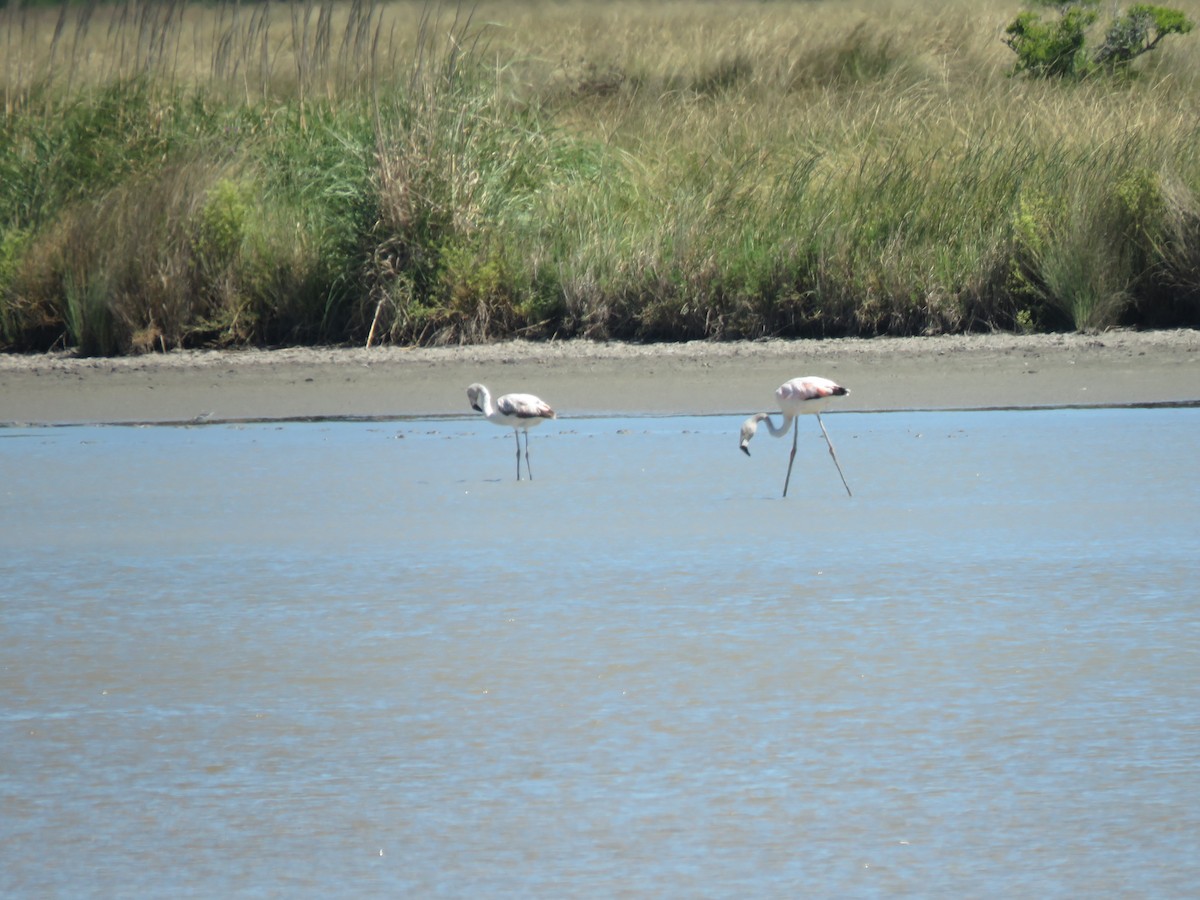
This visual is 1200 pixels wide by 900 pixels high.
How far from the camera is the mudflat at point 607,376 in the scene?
33.2 ft

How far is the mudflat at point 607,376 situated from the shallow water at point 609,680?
1839 millimetres

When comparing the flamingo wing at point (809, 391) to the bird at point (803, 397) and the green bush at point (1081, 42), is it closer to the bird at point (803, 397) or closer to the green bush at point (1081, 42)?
the bird at point (803, 397)

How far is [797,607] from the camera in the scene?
17.9 ft

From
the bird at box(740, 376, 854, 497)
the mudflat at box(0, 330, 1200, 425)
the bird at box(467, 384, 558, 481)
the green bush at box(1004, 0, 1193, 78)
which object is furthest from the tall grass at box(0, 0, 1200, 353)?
the bird at box(740, 376, 854, 497)

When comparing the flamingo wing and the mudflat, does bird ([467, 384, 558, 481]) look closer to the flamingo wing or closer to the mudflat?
the flamingo wing

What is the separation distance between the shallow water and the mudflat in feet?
6.03

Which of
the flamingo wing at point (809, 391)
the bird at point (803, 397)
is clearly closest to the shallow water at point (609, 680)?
the bird at point (803, 397)

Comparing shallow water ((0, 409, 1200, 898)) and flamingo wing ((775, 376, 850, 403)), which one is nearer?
shallow water ((0, 409, 1200, 898))

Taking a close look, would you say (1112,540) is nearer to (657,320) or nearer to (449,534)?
(449,534)

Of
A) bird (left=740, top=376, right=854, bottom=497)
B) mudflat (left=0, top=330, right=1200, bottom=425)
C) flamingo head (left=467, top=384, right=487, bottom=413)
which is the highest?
bird (left=740, top=376, right=854, bottom=497)

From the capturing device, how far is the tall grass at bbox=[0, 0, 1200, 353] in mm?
11547

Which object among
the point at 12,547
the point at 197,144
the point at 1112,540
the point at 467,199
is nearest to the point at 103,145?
the point at 197,144

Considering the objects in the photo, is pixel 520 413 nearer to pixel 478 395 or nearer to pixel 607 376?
pixel 478 395

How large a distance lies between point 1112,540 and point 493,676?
2630mm
